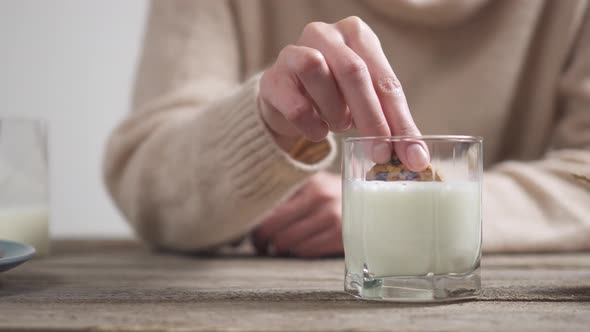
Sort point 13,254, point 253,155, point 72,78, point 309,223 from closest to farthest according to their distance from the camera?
point 13,254 < point 253,155 < point 309,223 < point 72,78

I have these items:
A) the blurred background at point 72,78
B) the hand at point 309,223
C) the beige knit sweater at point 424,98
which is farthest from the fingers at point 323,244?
the blurred background at point 72,78

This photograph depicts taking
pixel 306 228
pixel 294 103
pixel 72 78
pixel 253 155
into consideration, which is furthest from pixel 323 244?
pixel 72 78

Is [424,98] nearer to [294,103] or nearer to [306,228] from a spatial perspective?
[306,228]

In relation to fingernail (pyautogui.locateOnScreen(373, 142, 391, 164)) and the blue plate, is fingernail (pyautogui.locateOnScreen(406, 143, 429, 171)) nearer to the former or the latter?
fingernail (pyautogui.locateOnScreen(373, 142, 391, 164))

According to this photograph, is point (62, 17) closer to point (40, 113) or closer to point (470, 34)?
point (40, 113)

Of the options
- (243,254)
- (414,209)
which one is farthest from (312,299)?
(243,254)

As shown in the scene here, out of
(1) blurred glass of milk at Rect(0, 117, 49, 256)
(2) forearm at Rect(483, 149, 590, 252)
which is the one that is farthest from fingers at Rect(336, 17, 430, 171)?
(1) blurred glass of milk at Rect(0, 117, 49, 256)
